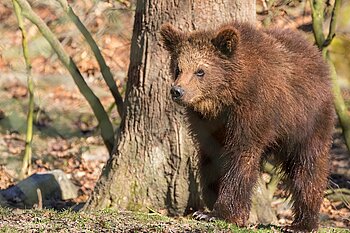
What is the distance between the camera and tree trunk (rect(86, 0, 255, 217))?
7281 mm

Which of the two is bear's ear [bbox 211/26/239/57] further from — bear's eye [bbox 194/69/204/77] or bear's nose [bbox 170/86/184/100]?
bear's nose [bbox 170/86/184/100]

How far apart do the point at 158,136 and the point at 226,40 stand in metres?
1.33

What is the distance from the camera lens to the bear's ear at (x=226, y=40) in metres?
6.41

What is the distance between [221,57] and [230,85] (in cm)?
26

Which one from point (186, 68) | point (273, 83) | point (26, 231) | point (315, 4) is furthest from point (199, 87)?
point (315, 4)

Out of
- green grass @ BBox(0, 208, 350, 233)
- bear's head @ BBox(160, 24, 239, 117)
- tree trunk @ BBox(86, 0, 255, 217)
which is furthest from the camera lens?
tree trunk @ BBox(86, 0, 255, 217)

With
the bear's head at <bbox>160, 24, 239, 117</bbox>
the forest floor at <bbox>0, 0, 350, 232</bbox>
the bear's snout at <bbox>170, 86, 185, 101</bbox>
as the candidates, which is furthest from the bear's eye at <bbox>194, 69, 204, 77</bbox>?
the forest floor at <bbox>0, 0, 350, 232</bbox>

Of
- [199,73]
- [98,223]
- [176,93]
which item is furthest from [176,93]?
[98,223]

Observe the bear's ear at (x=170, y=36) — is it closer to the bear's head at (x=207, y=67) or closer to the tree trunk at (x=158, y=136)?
the bear's head at (x=207, y=67)

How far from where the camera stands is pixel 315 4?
948 cm

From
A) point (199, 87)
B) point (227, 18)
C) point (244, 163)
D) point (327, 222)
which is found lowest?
point (327, 222)

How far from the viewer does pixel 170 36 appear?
671cm

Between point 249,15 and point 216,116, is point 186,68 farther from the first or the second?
point 249,15

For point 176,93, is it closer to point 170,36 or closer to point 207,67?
point 207,67
